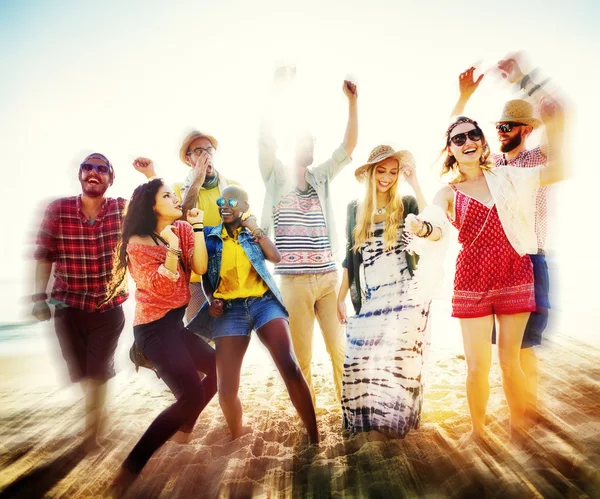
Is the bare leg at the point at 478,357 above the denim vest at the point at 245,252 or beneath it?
beneath

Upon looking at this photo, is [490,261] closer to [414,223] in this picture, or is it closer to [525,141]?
[414,223]

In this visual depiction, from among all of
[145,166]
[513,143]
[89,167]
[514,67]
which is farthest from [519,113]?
[89,167]

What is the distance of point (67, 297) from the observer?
3334 mm

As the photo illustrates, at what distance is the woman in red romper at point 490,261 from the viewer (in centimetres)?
268

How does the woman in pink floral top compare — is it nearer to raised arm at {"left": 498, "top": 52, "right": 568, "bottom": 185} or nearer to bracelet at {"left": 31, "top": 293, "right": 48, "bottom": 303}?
bracelet at {"left": 31, "top": 293, "right": 48, "bottom": 303}

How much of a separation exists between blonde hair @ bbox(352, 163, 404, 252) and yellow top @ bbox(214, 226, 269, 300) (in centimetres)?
93

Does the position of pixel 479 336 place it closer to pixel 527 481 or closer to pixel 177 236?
pixel 527 481

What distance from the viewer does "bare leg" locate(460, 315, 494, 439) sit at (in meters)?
2.74

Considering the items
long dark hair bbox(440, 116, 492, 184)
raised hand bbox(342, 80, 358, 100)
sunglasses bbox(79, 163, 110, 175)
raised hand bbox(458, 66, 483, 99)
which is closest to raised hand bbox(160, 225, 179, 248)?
sunglasses bbox(79, 163, 110, 175)

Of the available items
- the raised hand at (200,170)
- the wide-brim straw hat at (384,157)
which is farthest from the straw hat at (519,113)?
the raised hand at (200,170)

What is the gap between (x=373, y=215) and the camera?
11.1ft

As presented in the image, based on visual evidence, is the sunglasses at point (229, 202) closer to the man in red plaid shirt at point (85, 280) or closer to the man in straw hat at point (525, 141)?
the man in red plaid shirt at point (85, 280)

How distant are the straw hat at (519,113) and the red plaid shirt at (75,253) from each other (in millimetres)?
3519

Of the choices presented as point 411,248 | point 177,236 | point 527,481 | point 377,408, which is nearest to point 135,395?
point 177,236
